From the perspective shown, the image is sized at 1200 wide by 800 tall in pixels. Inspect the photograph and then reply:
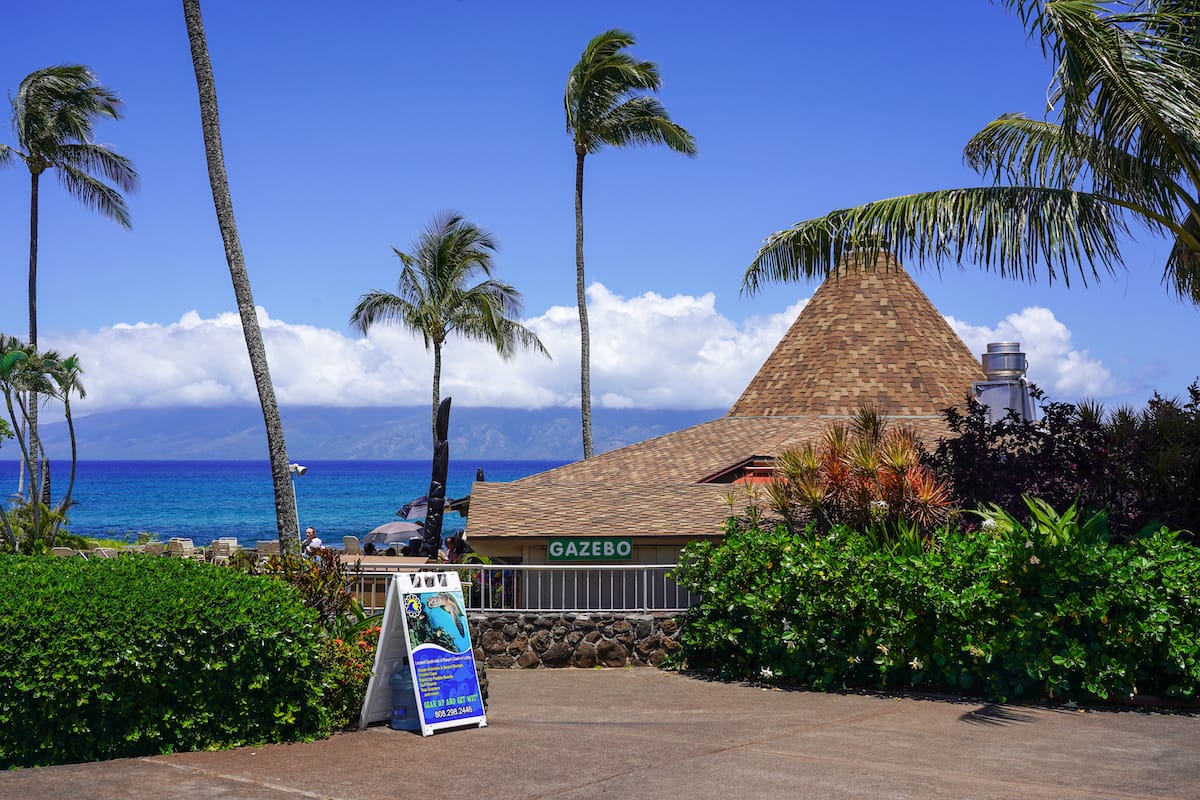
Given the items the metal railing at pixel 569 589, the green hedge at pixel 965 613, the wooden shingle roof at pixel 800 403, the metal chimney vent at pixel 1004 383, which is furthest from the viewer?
the metal chimney vent at pixel 1004 383

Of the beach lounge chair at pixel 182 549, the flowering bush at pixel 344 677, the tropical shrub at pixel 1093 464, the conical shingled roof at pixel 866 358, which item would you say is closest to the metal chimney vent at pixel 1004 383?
the conical shingled roof at pixel 866 358

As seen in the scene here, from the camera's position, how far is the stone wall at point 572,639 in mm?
15617

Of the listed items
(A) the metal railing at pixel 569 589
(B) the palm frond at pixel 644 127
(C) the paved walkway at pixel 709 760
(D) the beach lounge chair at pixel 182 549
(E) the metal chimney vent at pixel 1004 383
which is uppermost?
(B) the palm frond at pixel 644 127

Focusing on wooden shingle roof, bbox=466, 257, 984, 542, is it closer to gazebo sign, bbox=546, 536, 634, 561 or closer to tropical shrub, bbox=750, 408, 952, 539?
gazebo sign, bbox=546, 536, 634, 561

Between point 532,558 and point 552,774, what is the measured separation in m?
9.49

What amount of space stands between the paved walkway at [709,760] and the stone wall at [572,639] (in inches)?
130

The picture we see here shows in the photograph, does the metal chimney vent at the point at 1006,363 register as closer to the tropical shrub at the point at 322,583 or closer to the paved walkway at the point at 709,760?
the paved walkway at the point at 709,760

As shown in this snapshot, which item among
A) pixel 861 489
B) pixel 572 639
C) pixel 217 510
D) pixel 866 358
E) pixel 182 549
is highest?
pixel 866 358

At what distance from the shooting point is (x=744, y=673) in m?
14.4

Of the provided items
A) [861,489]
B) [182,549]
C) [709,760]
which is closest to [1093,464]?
[861,489]

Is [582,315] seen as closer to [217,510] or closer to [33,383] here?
[33,383]

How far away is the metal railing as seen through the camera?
1583 centimetres

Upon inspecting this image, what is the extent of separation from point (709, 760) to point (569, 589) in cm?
772

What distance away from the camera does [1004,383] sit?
21141 mm
